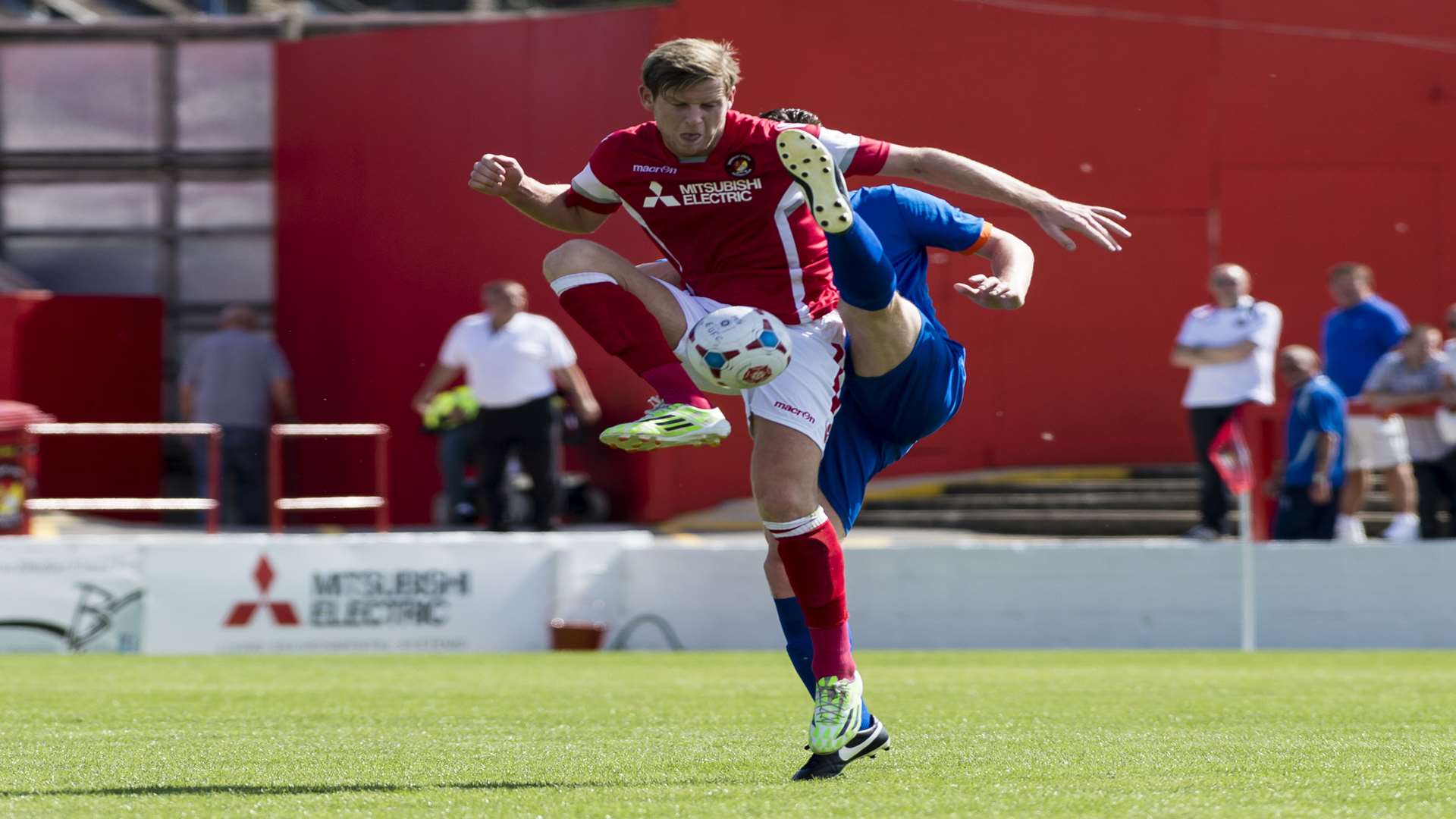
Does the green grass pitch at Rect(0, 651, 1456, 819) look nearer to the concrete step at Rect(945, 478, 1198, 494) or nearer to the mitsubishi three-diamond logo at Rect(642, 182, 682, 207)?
the mitsubishi three-diamond logo at Rect(642, 182, 682, 207)

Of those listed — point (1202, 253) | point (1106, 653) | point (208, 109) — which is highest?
point (208, 109)

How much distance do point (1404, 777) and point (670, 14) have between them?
11.5 metres

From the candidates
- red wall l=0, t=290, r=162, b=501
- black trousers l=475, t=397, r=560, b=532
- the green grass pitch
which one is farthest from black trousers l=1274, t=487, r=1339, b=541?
red wall l=0, t=290, r=162, b=501

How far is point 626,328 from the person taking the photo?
5301 mm

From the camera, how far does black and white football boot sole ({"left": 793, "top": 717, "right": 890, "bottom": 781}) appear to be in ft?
15.8

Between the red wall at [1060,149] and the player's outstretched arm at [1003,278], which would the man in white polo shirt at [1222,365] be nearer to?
the red wall at [1060,149]

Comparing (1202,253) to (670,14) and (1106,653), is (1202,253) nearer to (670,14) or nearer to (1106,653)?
(670,14)

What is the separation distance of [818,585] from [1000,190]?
41.6 inches

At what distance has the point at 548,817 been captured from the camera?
4.12 meters

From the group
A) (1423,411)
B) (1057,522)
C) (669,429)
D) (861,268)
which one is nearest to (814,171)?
(861,268)

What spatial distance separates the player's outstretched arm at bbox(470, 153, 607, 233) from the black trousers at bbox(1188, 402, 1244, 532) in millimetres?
7426

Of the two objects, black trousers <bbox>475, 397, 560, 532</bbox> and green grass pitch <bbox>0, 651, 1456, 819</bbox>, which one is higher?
black trousers <bbox>475, 397, 560, 532</bbox>

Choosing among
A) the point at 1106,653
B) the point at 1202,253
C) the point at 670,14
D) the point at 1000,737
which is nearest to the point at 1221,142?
the point at 1202,253

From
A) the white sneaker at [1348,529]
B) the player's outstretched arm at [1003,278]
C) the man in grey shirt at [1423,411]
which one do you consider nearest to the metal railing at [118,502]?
the white sneaker at [1348,529]
